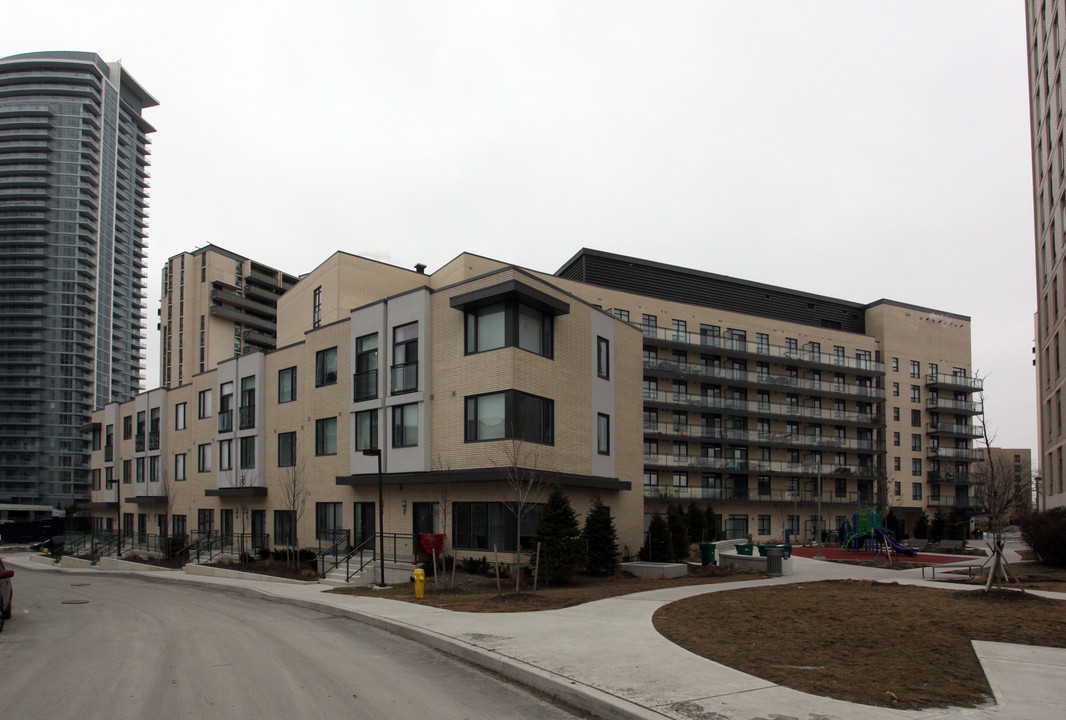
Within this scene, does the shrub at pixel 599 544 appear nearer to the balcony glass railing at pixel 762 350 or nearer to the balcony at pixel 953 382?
the balcony glass railing at pixel 762 350

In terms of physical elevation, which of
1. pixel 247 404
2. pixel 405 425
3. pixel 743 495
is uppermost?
pixel 247 404

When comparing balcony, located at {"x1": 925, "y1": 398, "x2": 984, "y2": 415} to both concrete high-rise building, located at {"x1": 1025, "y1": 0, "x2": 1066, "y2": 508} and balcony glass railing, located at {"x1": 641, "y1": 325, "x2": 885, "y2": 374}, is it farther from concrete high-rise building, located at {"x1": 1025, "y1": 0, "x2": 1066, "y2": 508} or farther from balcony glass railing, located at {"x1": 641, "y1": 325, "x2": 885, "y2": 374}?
concrete high-rise building, located at {"x1": 1025, "y1": 0, "x2": 1066, "y2": 508}

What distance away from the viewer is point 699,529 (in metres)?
46.4

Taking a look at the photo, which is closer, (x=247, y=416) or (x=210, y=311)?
(x=247, y=416)

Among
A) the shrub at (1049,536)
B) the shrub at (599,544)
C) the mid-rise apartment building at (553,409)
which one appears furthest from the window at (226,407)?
the shrub at (1049,536)

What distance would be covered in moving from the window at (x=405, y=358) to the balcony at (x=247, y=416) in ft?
44.8

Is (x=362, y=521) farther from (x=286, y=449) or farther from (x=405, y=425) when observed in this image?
(x=286, y=449)

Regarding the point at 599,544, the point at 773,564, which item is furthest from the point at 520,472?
the point at 773,564

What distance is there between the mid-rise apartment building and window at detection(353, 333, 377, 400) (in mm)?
85

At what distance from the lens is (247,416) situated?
39312mm

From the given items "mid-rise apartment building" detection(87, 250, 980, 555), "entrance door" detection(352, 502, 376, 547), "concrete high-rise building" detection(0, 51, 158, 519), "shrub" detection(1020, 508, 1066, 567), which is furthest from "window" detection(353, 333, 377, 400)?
"concrete high-rise building" detection(0, 51, 158, 519)

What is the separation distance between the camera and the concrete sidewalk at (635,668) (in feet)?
25.0

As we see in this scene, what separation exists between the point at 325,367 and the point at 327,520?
271 inches

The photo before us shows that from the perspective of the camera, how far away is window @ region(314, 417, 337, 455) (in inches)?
1299
